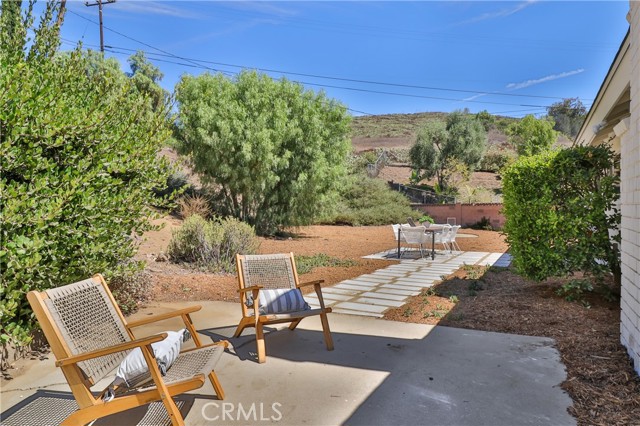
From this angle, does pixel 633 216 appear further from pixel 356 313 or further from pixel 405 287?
pixel 405 287

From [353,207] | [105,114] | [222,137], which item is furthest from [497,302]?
[353,207]

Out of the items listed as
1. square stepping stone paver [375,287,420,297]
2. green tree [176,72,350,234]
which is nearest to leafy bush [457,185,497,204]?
green tree [176,72,350,234]

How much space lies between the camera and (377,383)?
292 cm

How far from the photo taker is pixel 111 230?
12.7 ft

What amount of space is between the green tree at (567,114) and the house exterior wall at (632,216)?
56.4 metres

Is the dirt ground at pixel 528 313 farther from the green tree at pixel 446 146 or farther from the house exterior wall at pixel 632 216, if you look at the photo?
the green tree at pixel 446 146

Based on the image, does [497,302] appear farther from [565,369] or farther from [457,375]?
[457,375]

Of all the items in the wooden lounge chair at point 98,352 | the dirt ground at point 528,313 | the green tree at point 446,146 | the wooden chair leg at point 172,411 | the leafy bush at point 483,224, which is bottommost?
the leafy bush at point 483,224

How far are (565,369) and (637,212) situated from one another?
1329mm

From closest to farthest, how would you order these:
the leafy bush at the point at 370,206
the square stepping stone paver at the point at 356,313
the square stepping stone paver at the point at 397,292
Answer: the square stepping stone paver at the point at 356,313 < the square stepping stone paver at the point at 397,292 < the leafy bush at the point at 370,206

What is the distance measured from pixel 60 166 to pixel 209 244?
3.99m

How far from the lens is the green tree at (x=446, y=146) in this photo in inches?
1125

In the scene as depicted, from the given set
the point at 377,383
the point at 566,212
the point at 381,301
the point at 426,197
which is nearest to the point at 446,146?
the point at 426,197

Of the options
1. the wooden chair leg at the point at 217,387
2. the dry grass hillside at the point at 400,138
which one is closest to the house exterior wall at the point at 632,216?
the wooden chair leg at the point at 217,387
